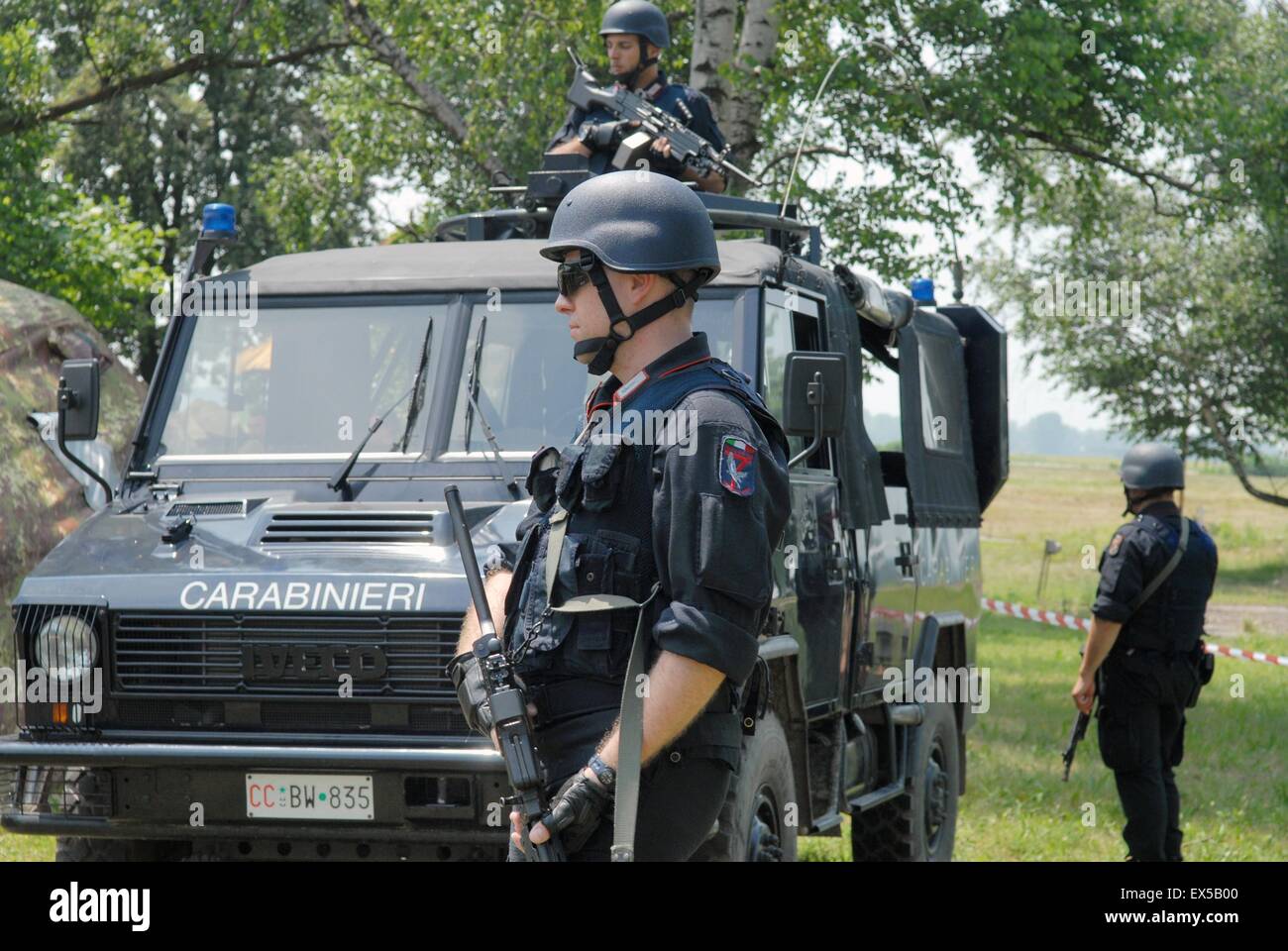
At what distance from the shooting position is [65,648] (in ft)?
18.5

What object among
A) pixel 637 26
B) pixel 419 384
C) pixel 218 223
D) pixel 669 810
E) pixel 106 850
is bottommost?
pixel 106 850

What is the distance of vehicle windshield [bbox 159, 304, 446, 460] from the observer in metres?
6.29

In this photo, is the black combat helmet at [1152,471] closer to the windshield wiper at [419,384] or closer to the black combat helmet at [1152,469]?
the black combat helmet at [1152,469]

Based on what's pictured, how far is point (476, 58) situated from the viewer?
17.2m

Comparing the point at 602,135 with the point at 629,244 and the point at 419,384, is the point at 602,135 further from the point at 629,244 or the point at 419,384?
the point at 629,244

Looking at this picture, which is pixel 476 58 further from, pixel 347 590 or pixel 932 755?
pixel 347 590

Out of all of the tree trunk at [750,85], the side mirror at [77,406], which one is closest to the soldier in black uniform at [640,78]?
the side mirror at [77,406]

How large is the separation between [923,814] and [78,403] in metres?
4.14

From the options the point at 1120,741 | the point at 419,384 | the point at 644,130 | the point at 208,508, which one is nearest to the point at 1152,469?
the point at 1120,741

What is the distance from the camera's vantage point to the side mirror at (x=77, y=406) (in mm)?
6285

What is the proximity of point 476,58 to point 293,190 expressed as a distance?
137 inches

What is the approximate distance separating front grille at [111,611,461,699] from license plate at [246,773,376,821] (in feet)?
0.87

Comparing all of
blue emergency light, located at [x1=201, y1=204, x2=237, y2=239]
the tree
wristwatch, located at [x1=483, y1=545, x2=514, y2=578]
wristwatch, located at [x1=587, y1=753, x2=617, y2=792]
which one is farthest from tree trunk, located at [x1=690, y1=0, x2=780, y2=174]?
the tree

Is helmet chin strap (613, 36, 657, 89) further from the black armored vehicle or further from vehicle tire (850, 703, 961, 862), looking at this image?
vehicle tire (850, 703, 961, 862)
